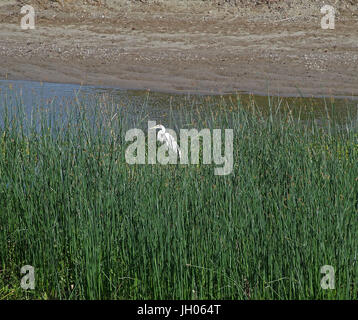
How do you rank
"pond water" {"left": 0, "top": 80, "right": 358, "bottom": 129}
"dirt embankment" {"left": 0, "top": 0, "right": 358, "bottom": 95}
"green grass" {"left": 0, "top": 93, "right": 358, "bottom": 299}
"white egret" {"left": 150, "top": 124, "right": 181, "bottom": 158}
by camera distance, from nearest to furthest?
"green grass" {"left": 0, "top": 93, "right": 358, "bottom": 299} → "white egret" {"left": 150, "top": 124, "right": 181, "bottom": 158} → "pond water" {"left": 0, "top": 80, "right": 358, "bottom": 129} → "dirt embankment" {"left": 0, "top": 0, "right": 358, "bottom": 95}

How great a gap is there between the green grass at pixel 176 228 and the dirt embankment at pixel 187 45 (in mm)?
5445

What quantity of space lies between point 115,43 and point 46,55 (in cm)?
128

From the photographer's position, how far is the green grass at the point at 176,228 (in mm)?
3439

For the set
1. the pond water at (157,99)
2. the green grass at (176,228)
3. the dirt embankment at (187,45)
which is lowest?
the green grass at (176,228)

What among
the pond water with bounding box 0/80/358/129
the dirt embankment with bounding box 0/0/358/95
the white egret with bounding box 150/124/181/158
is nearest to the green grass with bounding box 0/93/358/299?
the white egret with bounding box 150/124/181/158

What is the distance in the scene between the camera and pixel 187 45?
40.5 ft

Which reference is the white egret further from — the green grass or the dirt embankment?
the dirt embankment

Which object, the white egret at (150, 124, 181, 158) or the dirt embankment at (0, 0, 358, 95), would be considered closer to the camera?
the white egret at (150, 124, 181, 158)

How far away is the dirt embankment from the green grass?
544 cm

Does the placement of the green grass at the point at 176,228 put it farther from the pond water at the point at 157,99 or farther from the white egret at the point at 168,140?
the pond water at the point at 157,99

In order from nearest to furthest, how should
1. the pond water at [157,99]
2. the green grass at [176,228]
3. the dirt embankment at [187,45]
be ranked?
the green grass at [176,228], the pond water at [157,99], the dirt embankment at [187,45]

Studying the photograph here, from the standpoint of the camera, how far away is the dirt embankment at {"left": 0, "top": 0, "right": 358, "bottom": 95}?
10.7 m

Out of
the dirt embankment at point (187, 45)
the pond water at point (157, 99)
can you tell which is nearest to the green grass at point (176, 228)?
the pond water at point (157, 99)
